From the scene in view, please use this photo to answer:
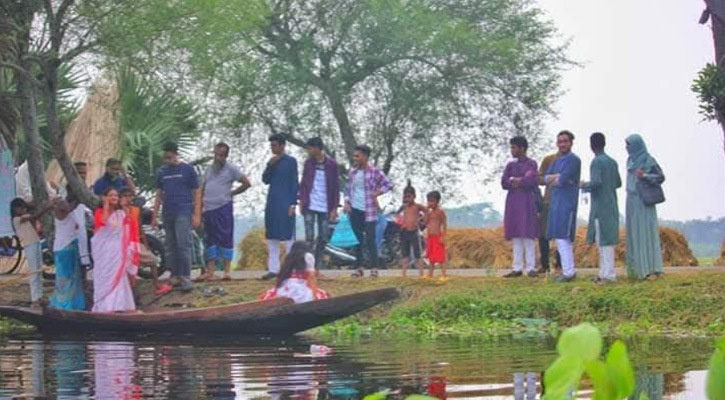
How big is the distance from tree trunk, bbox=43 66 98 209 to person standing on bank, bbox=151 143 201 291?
0.93 m

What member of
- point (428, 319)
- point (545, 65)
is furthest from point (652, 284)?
point (545, 65)

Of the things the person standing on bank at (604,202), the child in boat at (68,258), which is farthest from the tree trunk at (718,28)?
the child in boat at (68,258)

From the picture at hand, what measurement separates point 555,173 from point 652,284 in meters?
1.77

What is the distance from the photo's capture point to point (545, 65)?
37062 mm

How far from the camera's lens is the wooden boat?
1529cm

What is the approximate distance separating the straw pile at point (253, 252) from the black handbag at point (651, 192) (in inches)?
596

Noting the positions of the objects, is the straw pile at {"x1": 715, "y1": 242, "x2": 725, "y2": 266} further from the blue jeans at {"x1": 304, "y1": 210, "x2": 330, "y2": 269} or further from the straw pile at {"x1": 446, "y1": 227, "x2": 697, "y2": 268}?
the blue jeans at {"x1": 304, "y1": 210, "x2": 330, "y2": 269}

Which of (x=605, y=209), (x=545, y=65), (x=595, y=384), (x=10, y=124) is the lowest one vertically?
(x=595, y=384)

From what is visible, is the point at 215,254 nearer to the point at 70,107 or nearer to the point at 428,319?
the point at 428,319

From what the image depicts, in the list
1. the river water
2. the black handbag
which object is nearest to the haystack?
the river water

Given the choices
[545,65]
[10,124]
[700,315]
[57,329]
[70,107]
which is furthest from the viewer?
[545,65]

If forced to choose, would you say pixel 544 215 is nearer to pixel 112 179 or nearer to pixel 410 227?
pixel 410 227

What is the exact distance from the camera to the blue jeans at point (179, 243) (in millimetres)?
19359

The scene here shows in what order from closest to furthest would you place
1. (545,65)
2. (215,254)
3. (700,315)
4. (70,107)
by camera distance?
(700,315)
(215,254)
(70,107)
(545,65)
